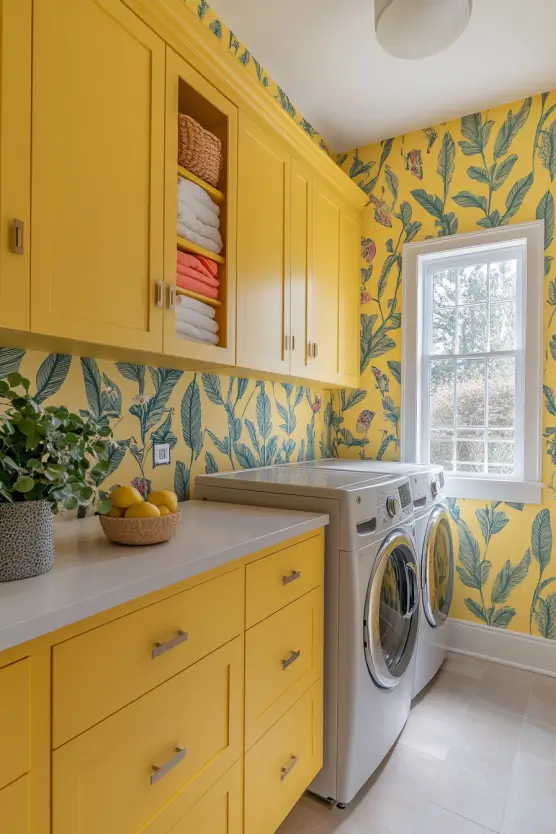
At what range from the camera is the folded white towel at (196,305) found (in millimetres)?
1635

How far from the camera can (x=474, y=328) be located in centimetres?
280

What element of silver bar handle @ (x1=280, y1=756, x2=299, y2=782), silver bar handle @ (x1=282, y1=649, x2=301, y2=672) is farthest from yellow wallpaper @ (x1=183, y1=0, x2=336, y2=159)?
silver bar handle @ (x1=280, y1=756, x2=299, y2=782)

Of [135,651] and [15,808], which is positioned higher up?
[135,651]

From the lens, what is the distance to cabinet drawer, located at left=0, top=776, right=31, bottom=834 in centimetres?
74

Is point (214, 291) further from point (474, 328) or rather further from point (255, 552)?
point (474, 328)

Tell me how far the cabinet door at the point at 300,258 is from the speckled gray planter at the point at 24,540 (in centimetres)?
143

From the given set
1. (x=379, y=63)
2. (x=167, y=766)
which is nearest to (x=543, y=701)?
(x=167, y=766)

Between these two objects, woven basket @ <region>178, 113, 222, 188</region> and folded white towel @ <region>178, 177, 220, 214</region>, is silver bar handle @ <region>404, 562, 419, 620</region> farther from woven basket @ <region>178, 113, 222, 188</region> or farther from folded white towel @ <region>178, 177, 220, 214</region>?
woven basket @ <region>178, 113, 222, 188</region>

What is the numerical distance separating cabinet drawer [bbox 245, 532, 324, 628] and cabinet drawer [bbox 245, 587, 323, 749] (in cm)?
3

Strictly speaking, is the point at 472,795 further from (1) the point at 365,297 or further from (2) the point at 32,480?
(1) the point at 365,297

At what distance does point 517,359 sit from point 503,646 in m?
1.50

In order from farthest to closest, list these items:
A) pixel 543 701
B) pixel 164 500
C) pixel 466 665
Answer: pixel 466 665 < pixel 543 701 < pixel 164 500

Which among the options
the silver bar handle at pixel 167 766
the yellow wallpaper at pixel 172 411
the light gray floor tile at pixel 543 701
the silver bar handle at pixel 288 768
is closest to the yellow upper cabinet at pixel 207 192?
the yellow wallpaper at pixel 172 411

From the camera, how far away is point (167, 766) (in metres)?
1.03
